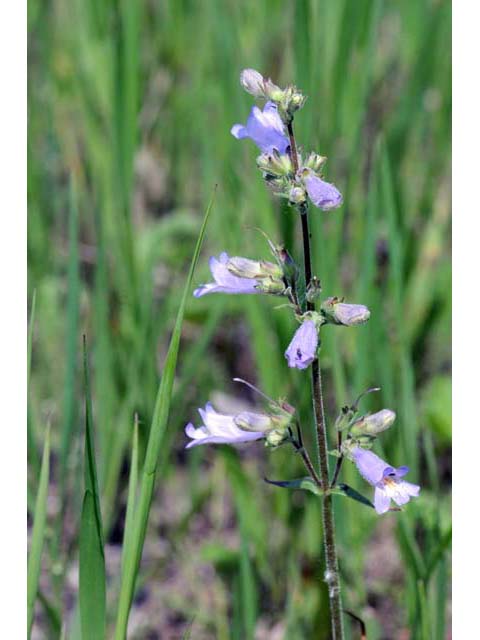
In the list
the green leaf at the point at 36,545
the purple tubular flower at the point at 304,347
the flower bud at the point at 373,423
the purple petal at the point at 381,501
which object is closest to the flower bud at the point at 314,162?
the purple tubular flower at the point at 304,347

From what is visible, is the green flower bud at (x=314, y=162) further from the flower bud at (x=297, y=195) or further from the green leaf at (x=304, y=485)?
the green leaf at (x=304, y=485)

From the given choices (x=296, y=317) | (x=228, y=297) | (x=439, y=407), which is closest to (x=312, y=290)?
(x=296, y=317)

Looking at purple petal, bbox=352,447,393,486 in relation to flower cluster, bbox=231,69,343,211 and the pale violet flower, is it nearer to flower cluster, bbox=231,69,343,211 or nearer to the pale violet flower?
the pale violet flower

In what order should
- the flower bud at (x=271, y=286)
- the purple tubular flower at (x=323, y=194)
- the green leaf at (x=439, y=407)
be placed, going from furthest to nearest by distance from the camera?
the green leaf at (x=439, y=407), the flower bud at (x=271, y=286), the purple tubular flower at (x=323, y=194)

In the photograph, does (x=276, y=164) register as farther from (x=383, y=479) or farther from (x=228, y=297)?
(x=228, y=297)

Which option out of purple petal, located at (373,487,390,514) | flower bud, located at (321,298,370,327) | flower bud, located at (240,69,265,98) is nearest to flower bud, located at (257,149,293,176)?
flower bud, located at (240,69,265,98)
